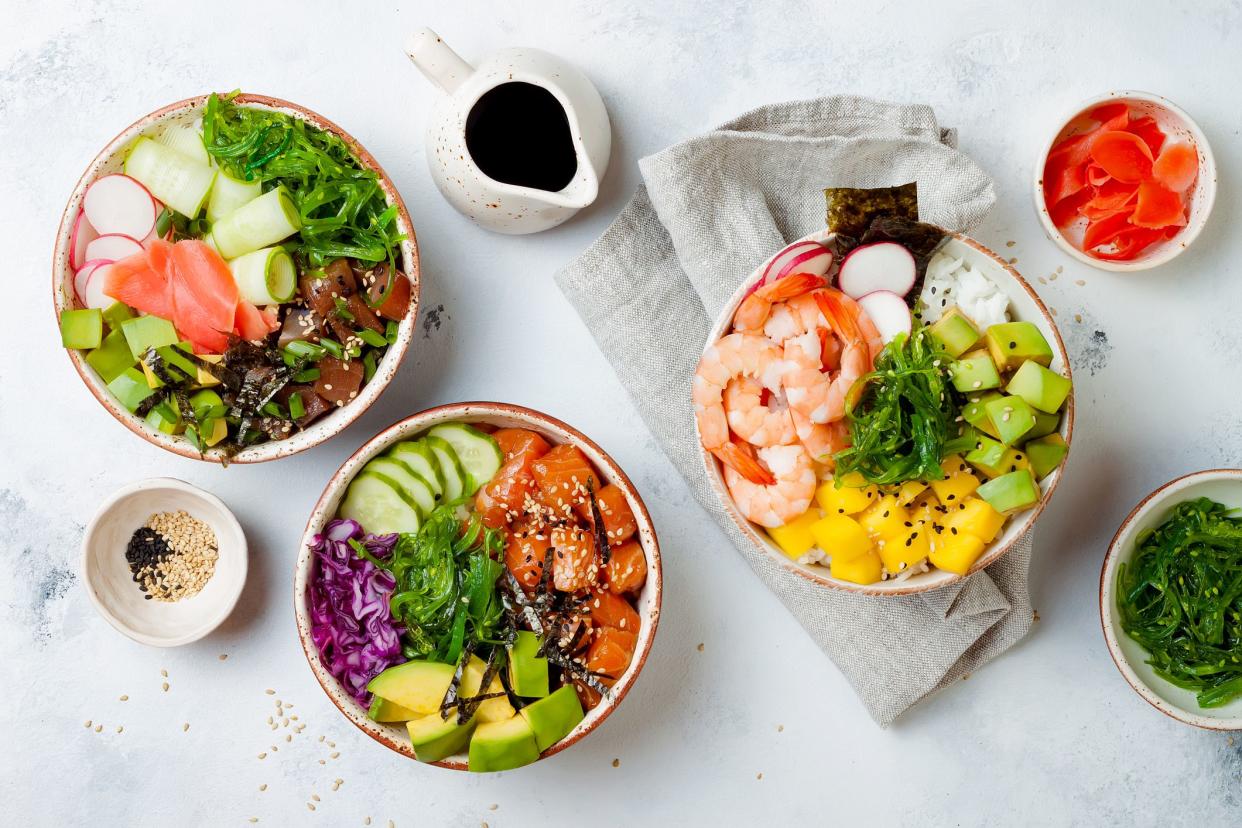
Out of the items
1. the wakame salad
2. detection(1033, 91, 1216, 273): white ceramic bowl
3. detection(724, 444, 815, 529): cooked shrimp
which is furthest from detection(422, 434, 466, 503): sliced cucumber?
detection(1033, 91, 1216, 273): white ceramic bowl

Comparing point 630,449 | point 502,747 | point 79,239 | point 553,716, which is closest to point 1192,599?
point 630,449

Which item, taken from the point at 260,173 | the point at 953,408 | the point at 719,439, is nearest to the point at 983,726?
the point at 953,408

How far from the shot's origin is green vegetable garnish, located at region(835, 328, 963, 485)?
78.3 inches

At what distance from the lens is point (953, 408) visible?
80.5 inches

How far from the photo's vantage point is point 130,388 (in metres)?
2.24

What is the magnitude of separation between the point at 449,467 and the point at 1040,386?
134 centimetres

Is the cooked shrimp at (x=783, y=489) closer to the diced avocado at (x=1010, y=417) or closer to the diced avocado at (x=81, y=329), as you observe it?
the diced avocado at (x=1010, y=417)

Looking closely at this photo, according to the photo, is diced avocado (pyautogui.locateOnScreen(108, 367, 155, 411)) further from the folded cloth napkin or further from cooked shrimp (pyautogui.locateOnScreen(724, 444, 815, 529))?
cooked shrimp (pyautogui.locateOnScreen(724, 444, 815, 529))

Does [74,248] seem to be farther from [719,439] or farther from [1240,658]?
[1240,658]

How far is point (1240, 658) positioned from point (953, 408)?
1.08 m

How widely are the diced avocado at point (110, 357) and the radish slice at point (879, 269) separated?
1.67m

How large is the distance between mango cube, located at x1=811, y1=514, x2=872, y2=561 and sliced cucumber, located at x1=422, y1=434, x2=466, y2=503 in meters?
0.87

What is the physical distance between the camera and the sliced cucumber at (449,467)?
234 centimetres

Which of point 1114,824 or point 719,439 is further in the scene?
point 1114,824
